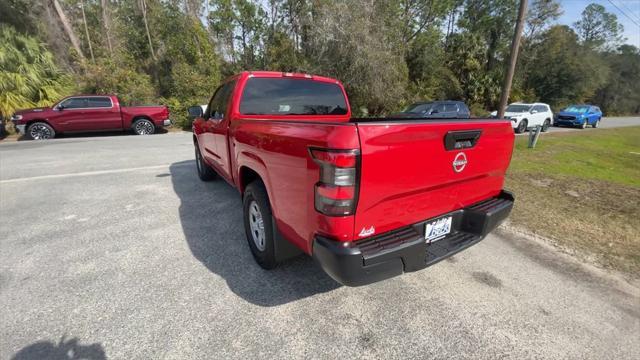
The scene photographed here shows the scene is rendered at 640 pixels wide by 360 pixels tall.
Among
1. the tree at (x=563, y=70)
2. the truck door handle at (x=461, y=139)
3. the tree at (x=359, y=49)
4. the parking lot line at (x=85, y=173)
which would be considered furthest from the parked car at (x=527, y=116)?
the tree at (x=563, y=70)

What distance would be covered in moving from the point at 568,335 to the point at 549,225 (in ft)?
7.35

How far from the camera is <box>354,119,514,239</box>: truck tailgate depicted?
167 cm

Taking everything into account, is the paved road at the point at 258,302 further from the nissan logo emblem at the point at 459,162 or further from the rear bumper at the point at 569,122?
the rear bumper at the point at 569,122

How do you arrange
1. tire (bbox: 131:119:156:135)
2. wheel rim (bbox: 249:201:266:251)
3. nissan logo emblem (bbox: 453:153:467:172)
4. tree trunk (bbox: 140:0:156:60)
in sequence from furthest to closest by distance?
tree trunk (bbox: 140:0:156:60) < tire (bbox: 131:119:156:135) < wheel rim (bbox: 249:201:266:251) < nissan logo emblem (bbox: 453:153:467:172)

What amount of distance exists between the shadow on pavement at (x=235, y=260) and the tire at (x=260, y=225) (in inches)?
6.3

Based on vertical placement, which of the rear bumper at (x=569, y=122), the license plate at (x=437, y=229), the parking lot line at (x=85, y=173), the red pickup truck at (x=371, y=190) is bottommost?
the parking lot line at (x=85, y=173)

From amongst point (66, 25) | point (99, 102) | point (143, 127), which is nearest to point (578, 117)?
point (143, 127)

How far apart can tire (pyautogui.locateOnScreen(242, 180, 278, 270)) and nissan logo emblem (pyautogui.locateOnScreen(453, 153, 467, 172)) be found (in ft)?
4.99

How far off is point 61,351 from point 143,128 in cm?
1350

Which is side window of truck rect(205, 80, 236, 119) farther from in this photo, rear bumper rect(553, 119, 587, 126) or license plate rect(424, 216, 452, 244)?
rear bumper rect(553, 119, 587, 126)

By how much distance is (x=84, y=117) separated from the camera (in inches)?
456

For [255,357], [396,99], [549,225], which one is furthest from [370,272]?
[396,99]

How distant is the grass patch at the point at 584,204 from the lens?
128 inches

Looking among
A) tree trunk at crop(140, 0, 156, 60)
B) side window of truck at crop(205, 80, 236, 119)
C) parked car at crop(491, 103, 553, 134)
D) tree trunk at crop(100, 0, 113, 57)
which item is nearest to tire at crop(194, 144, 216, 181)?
side window of truck at crop(205, 80, 236, 119)
